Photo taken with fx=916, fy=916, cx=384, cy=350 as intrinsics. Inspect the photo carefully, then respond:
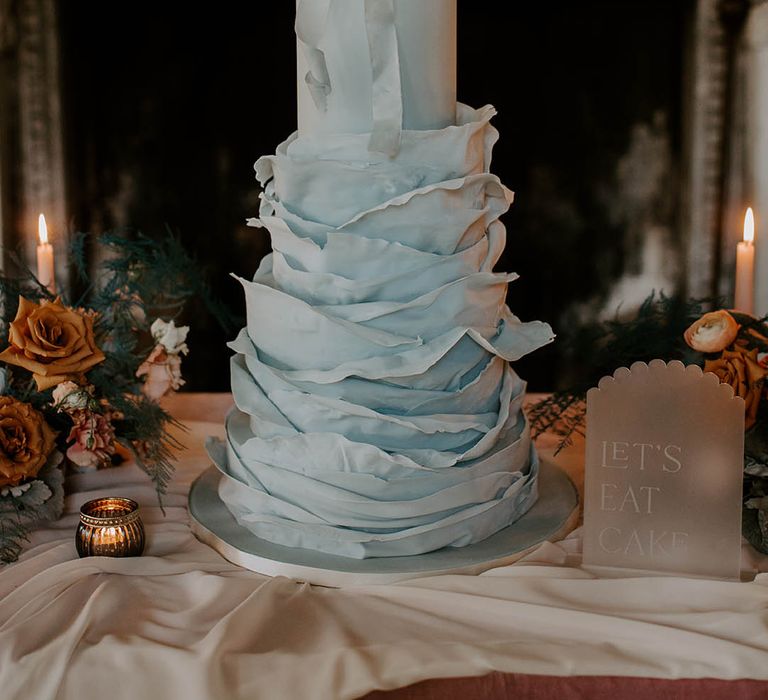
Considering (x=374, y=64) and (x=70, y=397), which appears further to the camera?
(x=70, y=397)

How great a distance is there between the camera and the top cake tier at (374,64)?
863 millimetres

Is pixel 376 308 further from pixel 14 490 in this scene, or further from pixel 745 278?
pixel 745 278

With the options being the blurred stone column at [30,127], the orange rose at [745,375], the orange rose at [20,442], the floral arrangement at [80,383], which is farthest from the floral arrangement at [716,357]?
the blurred stone column at [30,127]

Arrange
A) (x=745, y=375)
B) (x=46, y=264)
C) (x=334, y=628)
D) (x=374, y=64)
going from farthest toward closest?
1. (x=46, y=264)
2. (x=745, y=375)
3. (x=374, y=64)
4. (x=334, y=628)

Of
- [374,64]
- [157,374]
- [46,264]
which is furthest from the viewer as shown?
[46,264]

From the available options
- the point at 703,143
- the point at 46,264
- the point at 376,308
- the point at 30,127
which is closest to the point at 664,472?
the point at 376,308

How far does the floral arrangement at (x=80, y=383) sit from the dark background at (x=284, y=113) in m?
0.98

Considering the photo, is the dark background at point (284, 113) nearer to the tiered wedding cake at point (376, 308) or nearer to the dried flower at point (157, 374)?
A: the dried flower at point (157, 374)

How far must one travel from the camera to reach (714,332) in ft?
3.28

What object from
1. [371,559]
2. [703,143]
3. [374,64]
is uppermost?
[374,64]

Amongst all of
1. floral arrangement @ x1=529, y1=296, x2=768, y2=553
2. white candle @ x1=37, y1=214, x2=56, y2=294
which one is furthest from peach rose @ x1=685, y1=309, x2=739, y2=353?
white candle @ x1=37, y1=214, x2=56, y2=294

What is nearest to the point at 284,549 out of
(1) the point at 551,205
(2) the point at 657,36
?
(1) the point at 551,205

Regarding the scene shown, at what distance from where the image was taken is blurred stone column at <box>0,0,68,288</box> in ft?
6.81

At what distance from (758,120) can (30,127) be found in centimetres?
167
